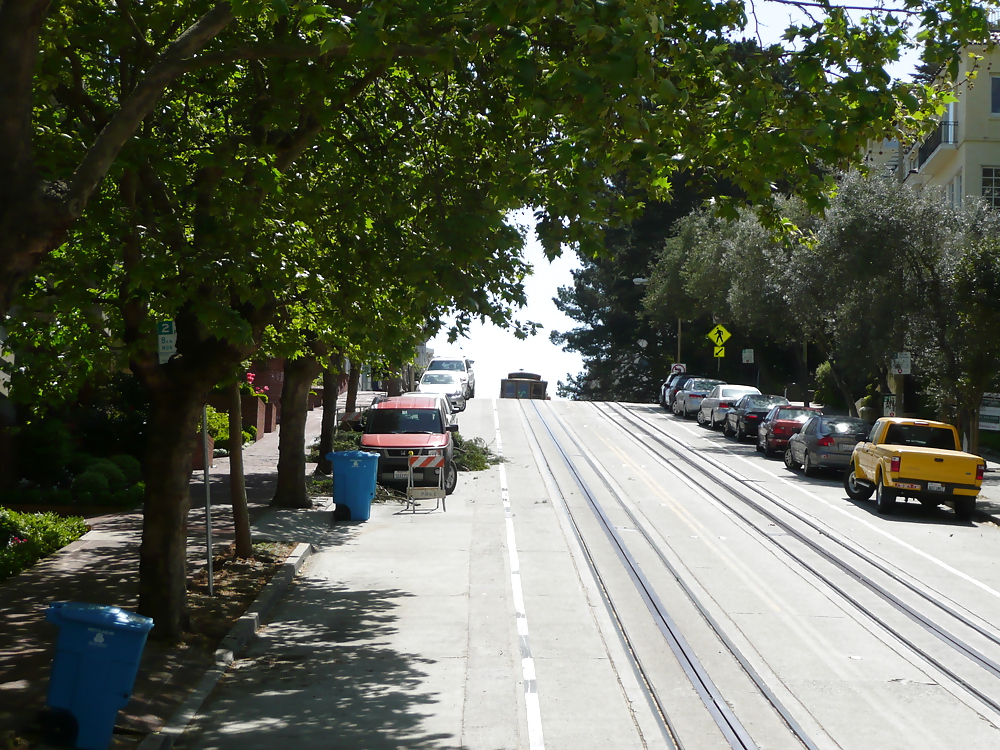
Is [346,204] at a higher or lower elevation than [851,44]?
lower

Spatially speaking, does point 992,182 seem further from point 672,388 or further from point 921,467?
point 921,467

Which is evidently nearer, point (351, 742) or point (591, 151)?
point (351, 742)

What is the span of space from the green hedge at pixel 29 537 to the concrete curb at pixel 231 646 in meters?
2.89

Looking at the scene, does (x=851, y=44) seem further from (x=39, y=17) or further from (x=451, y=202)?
(x=39, y=17)

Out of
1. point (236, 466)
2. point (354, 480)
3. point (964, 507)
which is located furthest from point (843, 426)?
point (236, 466)

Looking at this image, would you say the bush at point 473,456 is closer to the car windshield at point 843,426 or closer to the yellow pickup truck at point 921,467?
the car windshield at point 843,426

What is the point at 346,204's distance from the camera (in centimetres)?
962

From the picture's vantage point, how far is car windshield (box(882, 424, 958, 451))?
1916cm

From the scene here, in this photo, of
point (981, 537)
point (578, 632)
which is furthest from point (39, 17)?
point (981, 537)

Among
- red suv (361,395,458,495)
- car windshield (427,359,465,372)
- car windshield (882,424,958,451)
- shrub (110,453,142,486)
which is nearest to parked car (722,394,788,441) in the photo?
car windshield (882,424,958,451)

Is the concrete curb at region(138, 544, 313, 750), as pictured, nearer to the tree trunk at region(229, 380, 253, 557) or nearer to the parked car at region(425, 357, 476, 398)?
the tree trunk at region(229, 380, 253, 557)

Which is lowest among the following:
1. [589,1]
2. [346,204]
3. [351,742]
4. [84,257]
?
[351,742]

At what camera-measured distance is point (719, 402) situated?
3728cm

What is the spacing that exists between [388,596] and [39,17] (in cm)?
757
